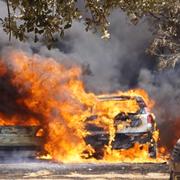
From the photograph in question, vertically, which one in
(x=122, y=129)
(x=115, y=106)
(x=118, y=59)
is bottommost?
(x=122, y=129)

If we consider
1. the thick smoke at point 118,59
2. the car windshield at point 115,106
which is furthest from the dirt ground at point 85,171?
the thick smoke at point 118,59

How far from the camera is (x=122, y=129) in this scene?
43.2 ft

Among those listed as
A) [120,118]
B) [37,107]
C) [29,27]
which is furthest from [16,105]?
[29,27]

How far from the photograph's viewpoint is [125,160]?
527 inches

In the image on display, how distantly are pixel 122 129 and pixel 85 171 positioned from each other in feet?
6.52

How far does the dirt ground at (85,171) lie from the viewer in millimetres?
10930

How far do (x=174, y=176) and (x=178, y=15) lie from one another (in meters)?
8.67

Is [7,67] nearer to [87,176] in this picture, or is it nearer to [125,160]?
[125,160]

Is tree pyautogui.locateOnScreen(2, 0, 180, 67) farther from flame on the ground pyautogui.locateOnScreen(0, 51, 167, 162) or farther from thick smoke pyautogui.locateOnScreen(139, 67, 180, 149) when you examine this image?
thick smoke pyautogui.locateOnScreen(139, 67, 180, 149)

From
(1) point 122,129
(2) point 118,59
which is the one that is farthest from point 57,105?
(2) point 118,59

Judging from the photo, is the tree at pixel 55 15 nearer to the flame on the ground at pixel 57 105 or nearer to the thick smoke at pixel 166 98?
the flame on the ground at pixel 57 105

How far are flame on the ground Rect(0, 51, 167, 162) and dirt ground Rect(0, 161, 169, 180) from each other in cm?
88

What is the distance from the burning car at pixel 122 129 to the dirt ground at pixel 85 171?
0.72 metres

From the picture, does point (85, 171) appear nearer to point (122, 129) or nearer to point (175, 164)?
point (122, 129)
